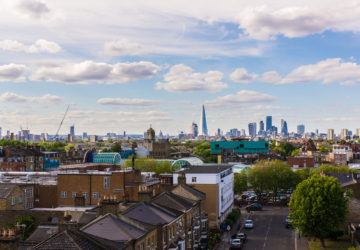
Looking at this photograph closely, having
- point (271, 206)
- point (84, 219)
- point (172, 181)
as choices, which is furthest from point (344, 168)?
point (84, 219)

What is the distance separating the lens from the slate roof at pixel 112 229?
1303 inches

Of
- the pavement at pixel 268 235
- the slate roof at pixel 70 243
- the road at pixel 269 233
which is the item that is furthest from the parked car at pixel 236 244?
the slate roof at pixel 70 243

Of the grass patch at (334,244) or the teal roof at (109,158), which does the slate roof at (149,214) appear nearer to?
the grass patch at (334,244)

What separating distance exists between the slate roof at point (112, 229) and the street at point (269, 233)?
95.2 feet

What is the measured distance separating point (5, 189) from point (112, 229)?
2573 centimetres

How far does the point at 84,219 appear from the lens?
46406mm

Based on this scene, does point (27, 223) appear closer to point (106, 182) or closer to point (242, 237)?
point (106, 182)

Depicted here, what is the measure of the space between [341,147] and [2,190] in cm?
16559

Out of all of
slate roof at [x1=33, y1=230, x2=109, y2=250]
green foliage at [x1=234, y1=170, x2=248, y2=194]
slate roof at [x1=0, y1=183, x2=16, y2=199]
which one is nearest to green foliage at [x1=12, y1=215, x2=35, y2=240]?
slate roof at [x1=0, y1=183, x2=16, y2=199]

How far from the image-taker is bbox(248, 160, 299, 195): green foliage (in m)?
105

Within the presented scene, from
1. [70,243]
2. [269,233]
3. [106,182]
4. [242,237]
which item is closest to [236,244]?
[242,237]

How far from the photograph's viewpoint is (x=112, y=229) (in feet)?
112

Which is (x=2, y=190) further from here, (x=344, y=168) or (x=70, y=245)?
(x=344, y=168)

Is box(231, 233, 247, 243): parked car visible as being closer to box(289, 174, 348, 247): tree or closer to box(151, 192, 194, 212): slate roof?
box(289, 174, 348, 247): tree
